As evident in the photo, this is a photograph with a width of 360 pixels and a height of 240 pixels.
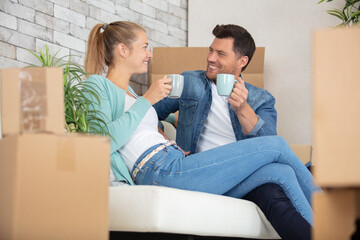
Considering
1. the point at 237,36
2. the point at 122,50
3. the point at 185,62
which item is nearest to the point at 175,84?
the point at 122,50

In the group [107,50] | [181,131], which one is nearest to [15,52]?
[107,50]

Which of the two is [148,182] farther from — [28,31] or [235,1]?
[235,1]

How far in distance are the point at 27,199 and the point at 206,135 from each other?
1.19 m

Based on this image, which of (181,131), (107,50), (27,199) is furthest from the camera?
(181,131)

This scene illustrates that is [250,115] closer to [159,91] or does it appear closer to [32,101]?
[159,91]

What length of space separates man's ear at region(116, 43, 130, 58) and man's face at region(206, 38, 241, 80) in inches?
17.3

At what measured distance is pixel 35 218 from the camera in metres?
1.05

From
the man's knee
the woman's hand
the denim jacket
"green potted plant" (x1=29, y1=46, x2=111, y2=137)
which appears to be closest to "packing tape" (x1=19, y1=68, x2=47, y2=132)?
"green potted plant" (x1=29, y1=46, x2=111, y2=137)

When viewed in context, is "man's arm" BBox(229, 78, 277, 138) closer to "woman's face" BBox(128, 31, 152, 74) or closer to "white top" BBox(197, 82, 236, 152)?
"white top" BBox(197, 82, 236, 152)

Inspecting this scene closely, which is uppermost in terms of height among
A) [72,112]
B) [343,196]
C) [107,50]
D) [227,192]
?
[107,50]

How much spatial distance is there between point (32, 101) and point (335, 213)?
2.14 ft

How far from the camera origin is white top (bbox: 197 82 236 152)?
214cm

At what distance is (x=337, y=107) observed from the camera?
0.89 meters

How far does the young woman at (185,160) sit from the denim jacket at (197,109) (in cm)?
28
